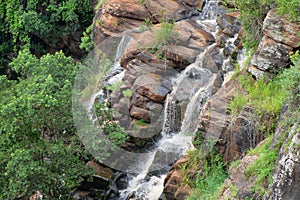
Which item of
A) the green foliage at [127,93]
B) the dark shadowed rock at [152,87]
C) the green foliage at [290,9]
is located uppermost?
the green foliage at [290,9]

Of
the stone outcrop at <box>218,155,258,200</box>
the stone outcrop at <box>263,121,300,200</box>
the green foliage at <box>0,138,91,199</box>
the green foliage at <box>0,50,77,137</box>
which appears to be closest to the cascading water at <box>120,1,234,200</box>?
the green foliage at <box>0,138,91,199</box>

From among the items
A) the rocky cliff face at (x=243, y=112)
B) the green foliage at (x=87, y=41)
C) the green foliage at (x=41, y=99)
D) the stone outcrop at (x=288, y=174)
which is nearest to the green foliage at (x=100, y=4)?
the green foliage at (x=87, y=41)

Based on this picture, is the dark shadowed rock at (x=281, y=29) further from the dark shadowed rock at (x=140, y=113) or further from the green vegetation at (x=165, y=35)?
the green vegetation at (x=165, y=35)

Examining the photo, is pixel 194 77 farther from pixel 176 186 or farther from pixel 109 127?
pixel 176 186

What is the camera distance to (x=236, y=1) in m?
10.8

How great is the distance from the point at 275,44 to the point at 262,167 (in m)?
3.20

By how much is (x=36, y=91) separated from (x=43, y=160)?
5.42 ft

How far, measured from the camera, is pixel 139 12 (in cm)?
1581

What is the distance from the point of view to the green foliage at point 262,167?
718 centimetres

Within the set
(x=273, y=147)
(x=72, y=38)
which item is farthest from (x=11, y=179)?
(x=72, y=38)

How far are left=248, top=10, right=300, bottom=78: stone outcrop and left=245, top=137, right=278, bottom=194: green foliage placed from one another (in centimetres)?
217

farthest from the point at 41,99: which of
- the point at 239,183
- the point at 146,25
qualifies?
the point at 146,25

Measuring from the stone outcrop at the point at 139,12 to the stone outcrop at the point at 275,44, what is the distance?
5.95 m

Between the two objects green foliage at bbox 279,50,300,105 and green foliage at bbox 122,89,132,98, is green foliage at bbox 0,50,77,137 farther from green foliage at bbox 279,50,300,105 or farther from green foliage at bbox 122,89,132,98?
green foliage at bbox 279,50,300,105
